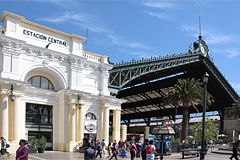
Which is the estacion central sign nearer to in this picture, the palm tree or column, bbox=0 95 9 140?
column, bbox=0 95 9 140

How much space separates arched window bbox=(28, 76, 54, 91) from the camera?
34531 mm

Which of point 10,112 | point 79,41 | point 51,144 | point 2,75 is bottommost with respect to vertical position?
point 51,144

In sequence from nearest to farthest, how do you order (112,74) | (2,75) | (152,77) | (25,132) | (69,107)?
(2,75) < (25,132) < (69,107) < (112,74) < (152,77)

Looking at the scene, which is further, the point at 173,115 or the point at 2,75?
the point at 173,115

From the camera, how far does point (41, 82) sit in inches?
1391

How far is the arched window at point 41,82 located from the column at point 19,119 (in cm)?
304

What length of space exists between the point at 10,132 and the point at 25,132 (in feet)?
9.27

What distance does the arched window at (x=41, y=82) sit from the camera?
3453 centimetres

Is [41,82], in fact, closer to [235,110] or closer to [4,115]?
[4,115]

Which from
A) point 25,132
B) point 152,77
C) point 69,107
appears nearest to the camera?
point 25,132

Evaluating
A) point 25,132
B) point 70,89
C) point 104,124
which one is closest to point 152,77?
point 104,124

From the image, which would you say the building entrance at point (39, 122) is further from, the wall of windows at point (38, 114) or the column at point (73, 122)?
the column at point (73, 122)

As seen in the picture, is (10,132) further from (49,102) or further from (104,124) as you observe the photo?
(104,124)

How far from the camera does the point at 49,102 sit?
35000mm
